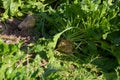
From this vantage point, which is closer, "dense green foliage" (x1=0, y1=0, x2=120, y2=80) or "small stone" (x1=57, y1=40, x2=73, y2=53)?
"dense green foliage" (x1=0, y1=0, x2=120, y2=80)

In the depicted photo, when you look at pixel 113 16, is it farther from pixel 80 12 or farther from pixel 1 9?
pixel 1 9

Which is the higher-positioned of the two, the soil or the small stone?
the soil

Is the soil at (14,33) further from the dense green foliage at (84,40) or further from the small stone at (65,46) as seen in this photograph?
the small stone at (65,46)

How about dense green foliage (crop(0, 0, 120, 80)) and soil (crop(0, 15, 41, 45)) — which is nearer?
dense green foliage (crop(0, 0, 120, 80))

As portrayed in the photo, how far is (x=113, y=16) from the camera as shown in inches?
143

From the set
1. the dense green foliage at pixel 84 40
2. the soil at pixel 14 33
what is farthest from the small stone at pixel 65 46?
the soil at pixel 14 33

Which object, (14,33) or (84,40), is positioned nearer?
(84,40)

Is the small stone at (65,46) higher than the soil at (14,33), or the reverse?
the soil at (14,33)

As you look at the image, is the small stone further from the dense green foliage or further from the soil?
the soil

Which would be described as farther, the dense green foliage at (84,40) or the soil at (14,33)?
the soil at (14,33)

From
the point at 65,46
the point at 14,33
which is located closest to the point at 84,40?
the point at 65,46

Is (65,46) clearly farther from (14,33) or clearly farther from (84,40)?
(14,33)

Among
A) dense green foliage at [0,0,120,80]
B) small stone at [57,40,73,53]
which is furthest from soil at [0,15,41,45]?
small stone at [57,40,73,53]

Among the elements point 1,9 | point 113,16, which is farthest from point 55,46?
point 1,9
